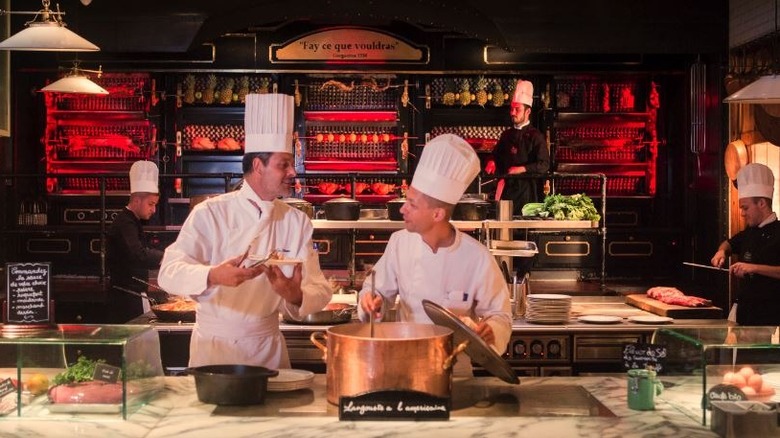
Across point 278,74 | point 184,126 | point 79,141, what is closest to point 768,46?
point 278,74

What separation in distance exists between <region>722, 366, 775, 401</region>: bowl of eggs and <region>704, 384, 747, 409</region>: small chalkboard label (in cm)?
15

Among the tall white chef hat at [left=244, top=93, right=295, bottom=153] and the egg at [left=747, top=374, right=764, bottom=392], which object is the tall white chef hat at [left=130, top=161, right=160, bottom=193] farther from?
the egg at [left=747, top=374, right=764, bottom=392]

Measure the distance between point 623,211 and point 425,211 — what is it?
7.59 metres

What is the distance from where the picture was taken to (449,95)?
34.7ft

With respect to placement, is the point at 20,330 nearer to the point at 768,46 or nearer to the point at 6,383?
the point at 6,383

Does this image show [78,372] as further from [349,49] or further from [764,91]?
[349,49]

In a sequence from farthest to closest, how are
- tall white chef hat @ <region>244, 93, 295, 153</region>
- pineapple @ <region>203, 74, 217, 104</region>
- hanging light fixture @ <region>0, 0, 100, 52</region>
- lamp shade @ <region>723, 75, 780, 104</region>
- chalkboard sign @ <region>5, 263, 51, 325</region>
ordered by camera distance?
pineapple @ <region>203, 74, 217, 104</region> < hanging light fixture @ <region>0, 0, 100, 52</region> < lamp shade @ <region>723, 75, 780, 104</region> < tall white chef hat @ <region>244, 93, 295, 153</region> < chalkboard sign @ <region>5, 263, 51, 325</region>

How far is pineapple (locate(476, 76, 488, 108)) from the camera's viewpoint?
34.7 ft

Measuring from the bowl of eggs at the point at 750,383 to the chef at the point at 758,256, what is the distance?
286 cm

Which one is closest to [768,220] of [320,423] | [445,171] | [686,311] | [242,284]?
[686,311]

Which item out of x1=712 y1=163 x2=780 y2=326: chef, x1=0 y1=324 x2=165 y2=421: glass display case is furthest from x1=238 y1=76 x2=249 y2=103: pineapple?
x1=0 y1=324 x2=165 y2=421: glass display case

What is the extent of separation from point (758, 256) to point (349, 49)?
5.81 meters

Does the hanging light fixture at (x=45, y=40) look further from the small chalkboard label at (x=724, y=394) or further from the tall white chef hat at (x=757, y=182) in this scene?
the tall white chef hat at (x=757, y=182)

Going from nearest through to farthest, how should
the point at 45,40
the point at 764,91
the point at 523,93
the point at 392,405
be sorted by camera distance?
the point at 392,405, the point at 764,91, the point at 45,40, the point at 523,93
